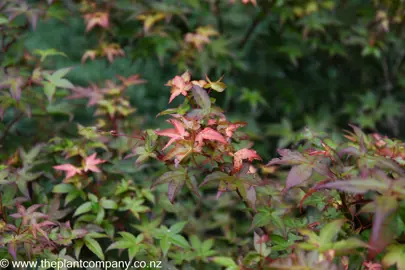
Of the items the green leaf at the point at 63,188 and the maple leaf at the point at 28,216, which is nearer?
the maple leaf at the point at 28,216

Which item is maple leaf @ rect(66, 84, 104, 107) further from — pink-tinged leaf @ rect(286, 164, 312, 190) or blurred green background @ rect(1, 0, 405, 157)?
pink-tinged leaf @ rect(286, 164, 312, 190)

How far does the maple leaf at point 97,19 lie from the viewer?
2.86 meters

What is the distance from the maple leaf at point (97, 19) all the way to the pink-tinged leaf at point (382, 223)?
224 centimetres

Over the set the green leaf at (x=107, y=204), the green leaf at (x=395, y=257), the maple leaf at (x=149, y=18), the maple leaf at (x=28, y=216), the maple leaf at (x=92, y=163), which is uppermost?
the maple leaf at (x=149, y=18)

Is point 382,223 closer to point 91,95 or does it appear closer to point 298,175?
point 298,175

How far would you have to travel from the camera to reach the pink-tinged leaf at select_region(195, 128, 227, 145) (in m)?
1.58

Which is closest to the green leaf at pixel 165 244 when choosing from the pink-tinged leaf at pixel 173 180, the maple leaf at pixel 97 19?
the pink-tinged leaf at pixel 173 180

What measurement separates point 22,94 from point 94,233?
983 millimetres

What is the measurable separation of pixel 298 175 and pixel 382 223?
0.39 metres

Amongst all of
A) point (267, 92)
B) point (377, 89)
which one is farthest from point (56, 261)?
point (377, 89)

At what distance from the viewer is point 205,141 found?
1.68 m

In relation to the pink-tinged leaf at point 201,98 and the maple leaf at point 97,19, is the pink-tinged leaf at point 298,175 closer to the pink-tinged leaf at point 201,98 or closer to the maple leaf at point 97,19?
the pink-tinged leaf at point 201,98

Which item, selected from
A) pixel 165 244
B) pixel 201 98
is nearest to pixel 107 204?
pixel 165 244

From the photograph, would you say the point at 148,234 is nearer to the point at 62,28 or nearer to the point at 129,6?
the point at 129,6
